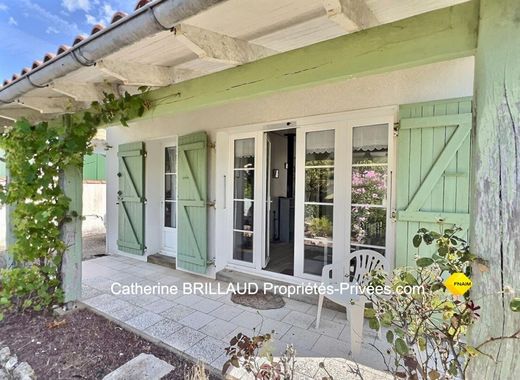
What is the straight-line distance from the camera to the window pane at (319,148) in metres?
3.38

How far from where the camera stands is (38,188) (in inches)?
118

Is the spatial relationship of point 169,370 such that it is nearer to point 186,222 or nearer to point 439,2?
point 186,222

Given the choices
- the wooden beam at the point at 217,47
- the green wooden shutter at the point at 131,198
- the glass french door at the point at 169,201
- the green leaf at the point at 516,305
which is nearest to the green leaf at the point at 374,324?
the green leaf at the point at 516,305

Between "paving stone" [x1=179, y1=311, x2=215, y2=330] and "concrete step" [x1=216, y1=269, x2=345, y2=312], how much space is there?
0.95 m

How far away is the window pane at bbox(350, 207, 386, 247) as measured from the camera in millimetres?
3076

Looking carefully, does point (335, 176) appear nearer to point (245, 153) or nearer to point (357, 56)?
point (245, 153)

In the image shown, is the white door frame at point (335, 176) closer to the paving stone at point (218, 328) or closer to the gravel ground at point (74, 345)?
the paving stone at point (218, 328)

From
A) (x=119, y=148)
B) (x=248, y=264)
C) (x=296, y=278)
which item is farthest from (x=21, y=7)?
(x=296, y=278)

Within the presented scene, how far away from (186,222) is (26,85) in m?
2.64

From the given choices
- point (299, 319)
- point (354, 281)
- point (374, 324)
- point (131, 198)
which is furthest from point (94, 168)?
point (374, 324)

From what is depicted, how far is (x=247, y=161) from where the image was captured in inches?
164

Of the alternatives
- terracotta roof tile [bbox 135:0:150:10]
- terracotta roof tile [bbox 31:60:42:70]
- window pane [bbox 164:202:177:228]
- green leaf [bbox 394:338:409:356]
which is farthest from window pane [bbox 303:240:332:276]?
terracotta roof tile [bbox 31:60:42:70]

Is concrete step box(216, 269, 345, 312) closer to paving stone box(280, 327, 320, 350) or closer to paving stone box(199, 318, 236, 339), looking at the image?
paving stone box(280, 327, 320, 350)

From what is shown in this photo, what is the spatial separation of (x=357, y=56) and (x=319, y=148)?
195 cm
